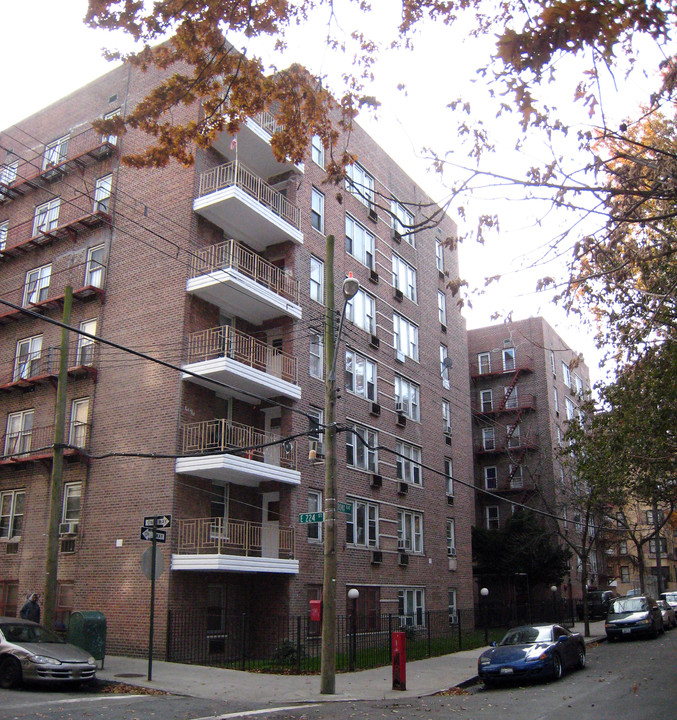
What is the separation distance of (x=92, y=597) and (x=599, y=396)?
1484 centimetres

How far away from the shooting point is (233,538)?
822 inches

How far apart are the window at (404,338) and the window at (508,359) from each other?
16.4m

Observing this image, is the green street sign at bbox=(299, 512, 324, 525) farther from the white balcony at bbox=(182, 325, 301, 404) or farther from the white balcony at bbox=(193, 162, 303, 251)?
the white balcony at bbox=(193, 162, 303, 251)

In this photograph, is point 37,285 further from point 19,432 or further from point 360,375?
point 360,375

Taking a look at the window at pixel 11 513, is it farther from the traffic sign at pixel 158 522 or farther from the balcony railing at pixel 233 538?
the traffic sign at pixel 158 522

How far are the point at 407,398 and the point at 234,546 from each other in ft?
41.0

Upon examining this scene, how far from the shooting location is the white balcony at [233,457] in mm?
19344

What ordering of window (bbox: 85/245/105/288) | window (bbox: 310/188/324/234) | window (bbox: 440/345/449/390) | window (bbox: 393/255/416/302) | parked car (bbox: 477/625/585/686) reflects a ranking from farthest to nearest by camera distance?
window (bbox: 440/345/449/390)
window (bbox: 393/255/416/302)
window (bbox: 310/188/324/234)
window (bbox: 85/245/105/288)
parked car (bbox: 477/625/585/686)

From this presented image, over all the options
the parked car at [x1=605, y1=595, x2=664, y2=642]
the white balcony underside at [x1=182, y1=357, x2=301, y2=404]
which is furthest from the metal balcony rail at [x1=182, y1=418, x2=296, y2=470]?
the parked car at [x1=605, y1=595, x2=664, y2=642]

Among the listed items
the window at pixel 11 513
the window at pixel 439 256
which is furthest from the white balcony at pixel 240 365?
the window at pixel 439 256

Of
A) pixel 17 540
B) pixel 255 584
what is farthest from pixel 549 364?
pixel 17 540

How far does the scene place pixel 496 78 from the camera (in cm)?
710

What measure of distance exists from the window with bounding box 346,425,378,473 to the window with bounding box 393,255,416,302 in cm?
704

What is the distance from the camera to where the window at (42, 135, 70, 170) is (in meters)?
25.9
